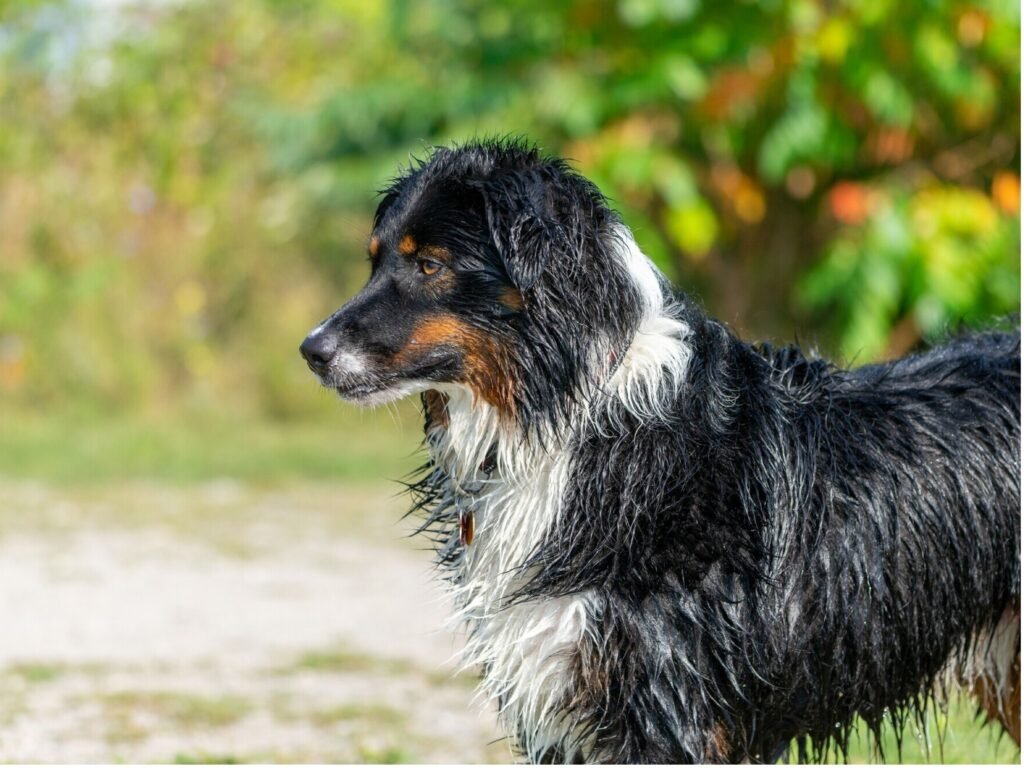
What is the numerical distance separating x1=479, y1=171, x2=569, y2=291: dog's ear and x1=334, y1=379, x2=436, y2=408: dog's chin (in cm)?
34

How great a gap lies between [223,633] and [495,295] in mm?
3846

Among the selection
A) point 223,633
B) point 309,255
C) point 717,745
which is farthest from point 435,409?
point 309,255

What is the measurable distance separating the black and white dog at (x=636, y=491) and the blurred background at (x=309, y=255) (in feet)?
2.00

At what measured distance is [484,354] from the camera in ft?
10.4

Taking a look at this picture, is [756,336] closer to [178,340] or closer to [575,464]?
[178,340]

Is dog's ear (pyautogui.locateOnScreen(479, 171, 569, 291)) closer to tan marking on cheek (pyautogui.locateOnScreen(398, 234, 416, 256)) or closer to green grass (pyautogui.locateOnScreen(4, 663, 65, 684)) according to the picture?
tan marking on cheek (pyautogui.locateOnScreen(398, 234, 416, 256))

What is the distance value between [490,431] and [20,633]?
4080 millimetres

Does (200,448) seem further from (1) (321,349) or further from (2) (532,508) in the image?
(2) (532,508)

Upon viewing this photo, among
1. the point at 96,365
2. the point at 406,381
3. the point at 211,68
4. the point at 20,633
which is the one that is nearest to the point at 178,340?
the point at 96,365

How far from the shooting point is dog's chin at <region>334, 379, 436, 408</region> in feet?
10.6

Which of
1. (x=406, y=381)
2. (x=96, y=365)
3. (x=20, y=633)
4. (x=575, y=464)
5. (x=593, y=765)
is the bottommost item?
(x=593, y=765)

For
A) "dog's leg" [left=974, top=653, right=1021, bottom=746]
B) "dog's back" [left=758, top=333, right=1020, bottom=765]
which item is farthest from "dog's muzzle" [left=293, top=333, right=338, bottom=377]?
"dog's leg" [left=974, top=653, right=1021, bottom=746]

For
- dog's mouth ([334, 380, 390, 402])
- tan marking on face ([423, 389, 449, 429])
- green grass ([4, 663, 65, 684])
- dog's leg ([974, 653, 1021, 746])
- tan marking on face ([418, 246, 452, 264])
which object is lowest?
dog's leg ([974, 653, 1021, 746])

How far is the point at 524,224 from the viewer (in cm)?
316
